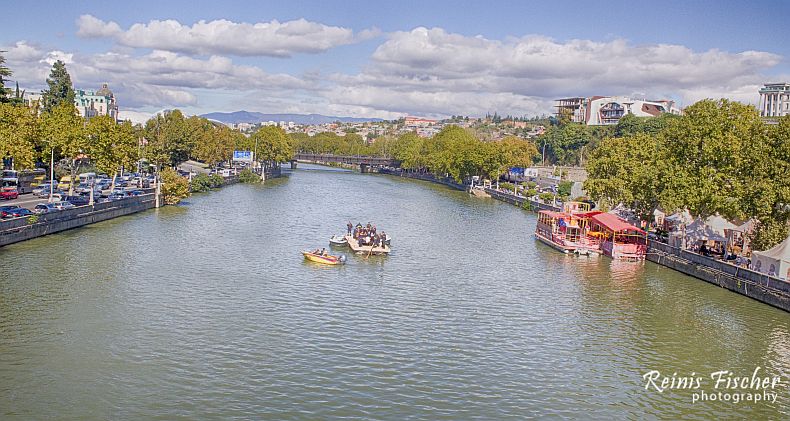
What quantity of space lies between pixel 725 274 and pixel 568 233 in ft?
54.1

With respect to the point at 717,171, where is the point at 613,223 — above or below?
below

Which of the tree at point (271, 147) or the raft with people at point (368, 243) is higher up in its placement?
the tree at point (271, 147)

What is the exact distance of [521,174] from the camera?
143 metres

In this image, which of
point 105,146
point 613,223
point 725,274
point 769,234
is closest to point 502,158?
point 613,223

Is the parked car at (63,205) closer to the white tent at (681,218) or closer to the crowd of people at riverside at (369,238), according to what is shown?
the crowd of people at riverside at (369,238)

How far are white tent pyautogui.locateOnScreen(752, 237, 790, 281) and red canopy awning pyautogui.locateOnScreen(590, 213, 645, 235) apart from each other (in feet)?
43.2

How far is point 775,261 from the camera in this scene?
39938mm

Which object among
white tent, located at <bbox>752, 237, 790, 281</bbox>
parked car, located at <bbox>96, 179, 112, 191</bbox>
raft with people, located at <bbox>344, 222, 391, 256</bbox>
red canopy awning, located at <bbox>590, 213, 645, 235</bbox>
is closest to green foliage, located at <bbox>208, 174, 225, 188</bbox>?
parked car, located at <bbox>96, 179, 112, 191</bbox>

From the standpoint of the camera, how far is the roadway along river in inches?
922

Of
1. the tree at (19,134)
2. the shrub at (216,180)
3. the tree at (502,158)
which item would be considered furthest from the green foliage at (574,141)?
the tree at (19,134)

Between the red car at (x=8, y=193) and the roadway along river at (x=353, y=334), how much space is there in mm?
16096

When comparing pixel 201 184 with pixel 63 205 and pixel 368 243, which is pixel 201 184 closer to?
pixel 63 205

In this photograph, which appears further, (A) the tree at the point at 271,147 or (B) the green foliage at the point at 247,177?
(A) the tree at the point at 271,147

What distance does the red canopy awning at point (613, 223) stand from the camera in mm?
54850
